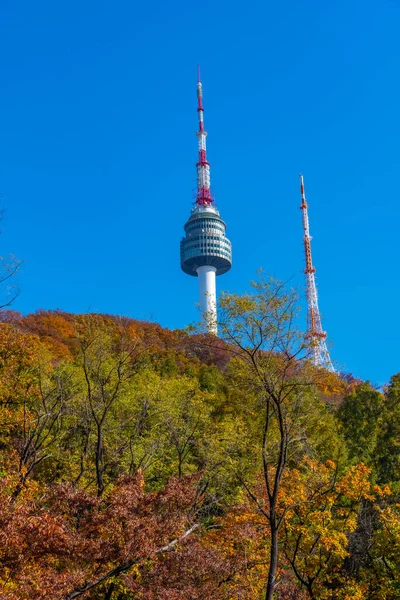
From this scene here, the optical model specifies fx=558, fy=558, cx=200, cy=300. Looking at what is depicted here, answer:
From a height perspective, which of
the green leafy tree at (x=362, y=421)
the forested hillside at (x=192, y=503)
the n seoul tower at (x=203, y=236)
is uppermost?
the n seoul tower at (x=203, y=236)

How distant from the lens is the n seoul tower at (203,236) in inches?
4779

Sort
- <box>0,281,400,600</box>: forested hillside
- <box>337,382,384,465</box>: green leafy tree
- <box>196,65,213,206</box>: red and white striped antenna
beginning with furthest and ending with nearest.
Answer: <box>196,65,213,206</box>: red and white striped antenna < <box>337,382,384,465</box>: green leafy tree < <box>0,281,400,600</box>: forested hillside

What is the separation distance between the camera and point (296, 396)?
50.0 ft

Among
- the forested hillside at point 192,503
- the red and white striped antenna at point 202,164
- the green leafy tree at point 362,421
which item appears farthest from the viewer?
the red and white striped antenna at point 202,164

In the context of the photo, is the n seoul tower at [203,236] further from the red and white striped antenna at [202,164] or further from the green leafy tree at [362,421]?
the green leafy tree at [362,421]

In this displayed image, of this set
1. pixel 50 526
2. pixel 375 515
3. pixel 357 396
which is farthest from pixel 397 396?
pixel 50 526

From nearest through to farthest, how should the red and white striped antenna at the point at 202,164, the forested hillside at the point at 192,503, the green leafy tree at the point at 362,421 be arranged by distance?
the forested hillside at the point at 192,503, the green leafy tree at the point at 362,421, the red and white striped antenna at the point at 202,164

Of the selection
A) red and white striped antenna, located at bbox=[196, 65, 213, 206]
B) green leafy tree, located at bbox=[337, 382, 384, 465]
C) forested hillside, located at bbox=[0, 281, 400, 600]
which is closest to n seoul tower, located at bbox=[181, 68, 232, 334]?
red and white striped antenna, located at bbox=[196, 65, 213, 206]

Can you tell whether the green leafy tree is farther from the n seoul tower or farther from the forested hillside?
the n seoul tower

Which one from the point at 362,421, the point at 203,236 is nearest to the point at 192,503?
the point at 362,421

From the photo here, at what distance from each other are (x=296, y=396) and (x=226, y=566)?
4.72 meters

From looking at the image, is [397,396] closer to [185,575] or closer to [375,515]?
[375,515]

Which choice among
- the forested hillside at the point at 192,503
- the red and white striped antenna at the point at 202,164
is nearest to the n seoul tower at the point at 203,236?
the red and white striped antenna at the point at 202,164

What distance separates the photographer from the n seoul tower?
121375 millimetres
